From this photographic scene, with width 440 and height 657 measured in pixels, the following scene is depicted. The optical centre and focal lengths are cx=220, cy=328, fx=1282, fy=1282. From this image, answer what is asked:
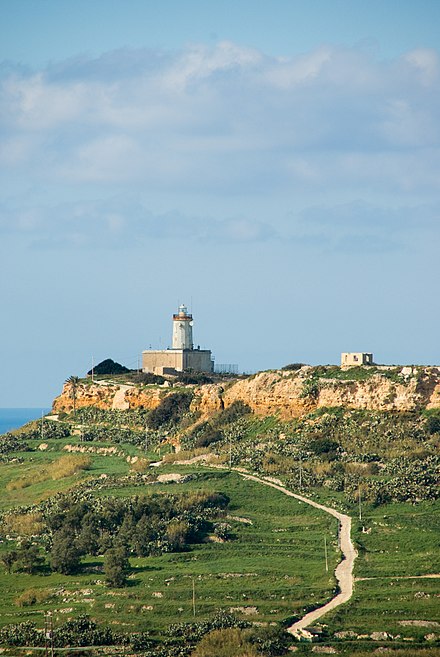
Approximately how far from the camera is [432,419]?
83.7 m

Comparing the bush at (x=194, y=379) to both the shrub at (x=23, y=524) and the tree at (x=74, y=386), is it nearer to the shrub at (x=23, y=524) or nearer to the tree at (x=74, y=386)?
the tree at (x=74, y=386)

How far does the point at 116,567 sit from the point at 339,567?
1030cm

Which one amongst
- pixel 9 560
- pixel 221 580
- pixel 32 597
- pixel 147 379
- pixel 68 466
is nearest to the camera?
pixel 221 580

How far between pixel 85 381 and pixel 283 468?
39830 millimetres

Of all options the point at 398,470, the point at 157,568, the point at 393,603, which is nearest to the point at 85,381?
the point at 398,470

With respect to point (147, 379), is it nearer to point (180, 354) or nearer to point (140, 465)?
point (180, 354)

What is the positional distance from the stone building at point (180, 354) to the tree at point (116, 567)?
61735 mm

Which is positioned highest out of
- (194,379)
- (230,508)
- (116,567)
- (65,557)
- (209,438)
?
(194,379)

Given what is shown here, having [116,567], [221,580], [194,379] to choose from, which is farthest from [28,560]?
[194,379]

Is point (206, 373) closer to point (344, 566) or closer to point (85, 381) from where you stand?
point (85, 381)

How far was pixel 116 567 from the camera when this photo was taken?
5884 centimetres

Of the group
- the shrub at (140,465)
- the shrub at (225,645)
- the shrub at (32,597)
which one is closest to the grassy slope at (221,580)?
the shrub at (32,597)

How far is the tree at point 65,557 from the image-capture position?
61469 mm

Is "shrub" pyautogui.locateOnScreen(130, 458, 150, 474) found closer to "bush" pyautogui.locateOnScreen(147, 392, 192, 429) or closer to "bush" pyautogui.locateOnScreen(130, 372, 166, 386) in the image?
"bush" pyautogui.locateOnScreen(147, 392, 192, 429)
